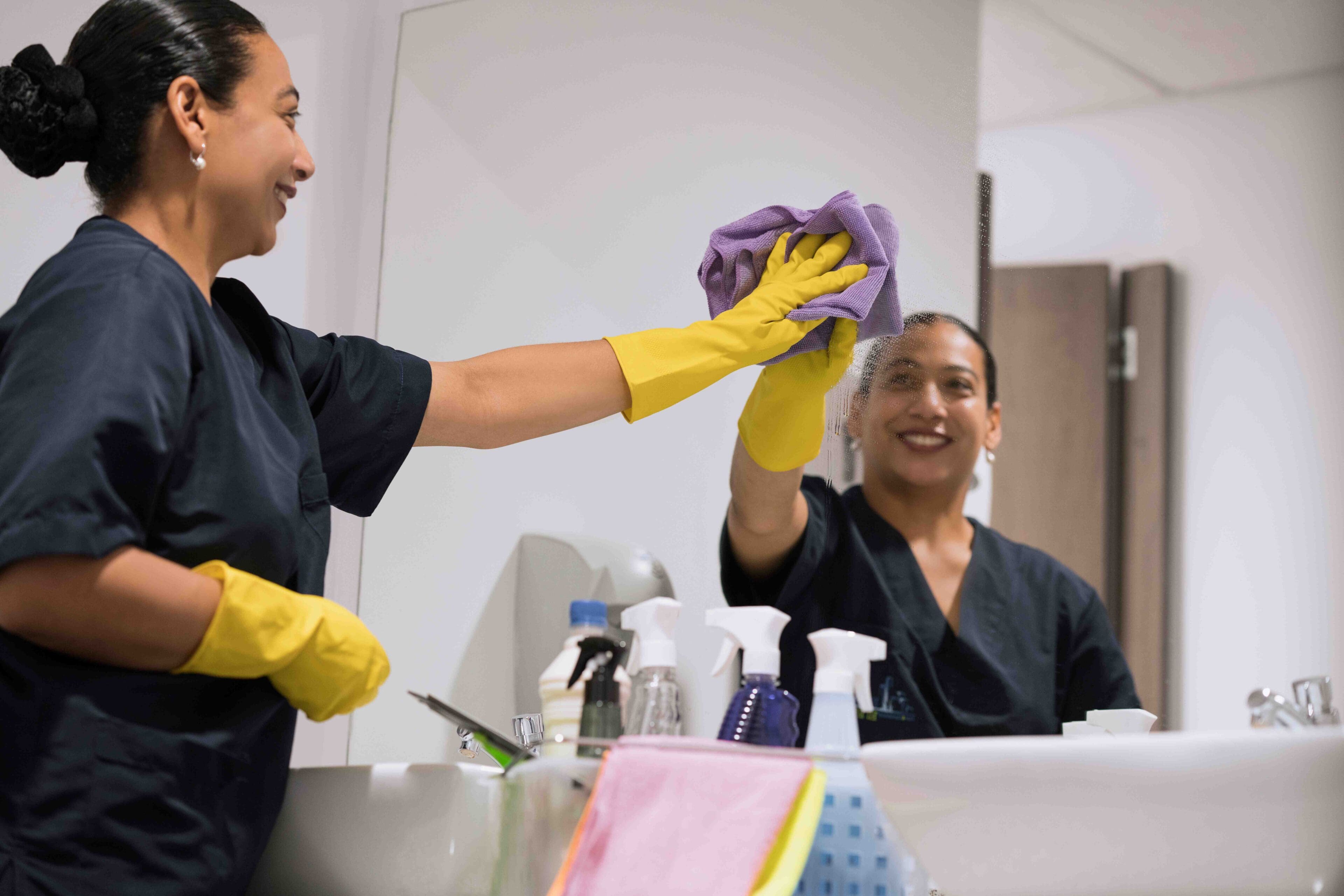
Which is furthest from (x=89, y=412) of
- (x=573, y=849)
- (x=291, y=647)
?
(x=573, y=849)

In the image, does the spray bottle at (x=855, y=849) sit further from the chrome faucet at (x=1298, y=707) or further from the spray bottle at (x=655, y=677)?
the chrome faucet at (x=1298, y=707)

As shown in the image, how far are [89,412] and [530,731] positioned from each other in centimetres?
71

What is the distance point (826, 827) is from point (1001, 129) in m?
0.77

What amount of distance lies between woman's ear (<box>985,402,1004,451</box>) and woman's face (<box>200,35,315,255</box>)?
0.73m

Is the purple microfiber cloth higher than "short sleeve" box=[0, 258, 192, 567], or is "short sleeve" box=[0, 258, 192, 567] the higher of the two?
the purple microfiber cloth

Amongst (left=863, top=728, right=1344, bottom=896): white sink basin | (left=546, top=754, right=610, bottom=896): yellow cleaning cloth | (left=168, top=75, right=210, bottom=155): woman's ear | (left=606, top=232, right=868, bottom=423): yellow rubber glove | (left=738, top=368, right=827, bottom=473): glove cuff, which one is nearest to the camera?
(left=863, top=728, right=1344, bottom=896): white sink basin

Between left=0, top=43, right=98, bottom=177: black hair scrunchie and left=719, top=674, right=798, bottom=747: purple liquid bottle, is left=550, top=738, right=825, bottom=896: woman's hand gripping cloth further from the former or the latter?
left=0, top=43, right=98, bottom=177: black hair scrunchie

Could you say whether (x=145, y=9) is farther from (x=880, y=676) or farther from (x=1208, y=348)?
(x=1208, y=348)

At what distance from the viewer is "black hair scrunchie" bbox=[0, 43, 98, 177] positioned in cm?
85

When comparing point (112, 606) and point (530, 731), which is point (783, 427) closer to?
point (530, 731)

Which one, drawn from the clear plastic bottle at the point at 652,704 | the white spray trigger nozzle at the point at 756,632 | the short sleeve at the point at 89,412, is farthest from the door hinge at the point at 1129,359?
the short sleeve at the point at 89,412

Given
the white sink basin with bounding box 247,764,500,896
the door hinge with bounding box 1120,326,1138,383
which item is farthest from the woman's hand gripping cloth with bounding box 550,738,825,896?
the door hinge with bounding box 1120,326,1138,383

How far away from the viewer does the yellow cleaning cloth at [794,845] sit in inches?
28.2

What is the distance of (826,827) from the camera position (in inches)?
32.5
